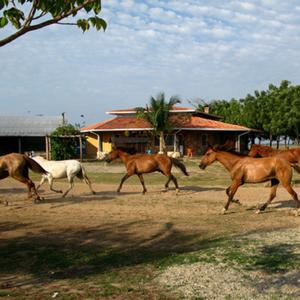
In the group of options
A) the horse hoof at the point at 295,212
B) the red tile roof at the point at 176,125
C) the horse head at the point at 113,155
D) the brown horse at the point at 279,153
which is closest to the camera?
the horse hoof at the point at 295,212

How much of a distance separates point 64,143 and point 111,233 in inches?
978

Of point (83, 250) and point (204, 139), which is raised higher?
point (204, 139)

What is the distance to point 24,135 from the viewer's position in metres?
40.8

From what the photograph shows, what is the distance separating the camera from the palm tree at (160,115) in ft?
116

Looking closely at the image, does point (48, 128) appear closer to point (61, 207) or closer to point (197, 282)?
point (61, 207)

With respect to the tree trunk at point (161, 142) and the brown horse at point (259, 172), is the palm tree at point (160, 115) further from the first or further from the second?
the brown horse at point (259, 172)

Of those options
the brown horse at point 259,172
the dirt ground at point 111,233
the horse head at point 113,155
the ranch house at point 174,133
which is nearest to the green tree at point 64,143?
the ranch house at point 174,133

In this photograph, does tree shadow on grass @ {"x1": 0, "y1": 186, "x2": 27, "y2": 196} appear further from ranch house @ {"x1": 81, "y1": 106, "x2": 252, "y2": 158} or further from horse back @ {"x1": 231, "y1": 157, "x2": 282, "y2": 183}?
ranch house @ {"x1": 81, "y1": 106, "x2": 252, "y2": 158}

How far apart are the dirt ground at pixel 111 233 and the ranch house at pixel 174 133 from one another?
21.6 meters

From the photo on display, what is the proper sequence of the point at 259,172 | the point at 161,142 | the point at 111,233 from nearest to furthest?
the point at 111,233 < the point at 259,172 < the point at 161,142

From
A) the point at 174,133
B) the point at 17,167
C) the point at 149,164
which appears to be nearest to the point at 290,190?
the point at 149,164

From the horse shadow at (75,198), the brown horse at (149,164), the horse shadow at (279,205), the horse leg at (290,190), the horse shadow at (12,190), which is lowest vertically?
the horse shadow at (279,205)

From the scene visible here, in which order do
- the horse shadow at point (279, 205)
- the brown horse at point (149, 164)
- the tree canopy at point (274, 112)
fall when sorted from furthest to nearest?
the tree canopy at point (274, 112), the brown horse at point (149, 164), the horse shadow at point (279, 205)

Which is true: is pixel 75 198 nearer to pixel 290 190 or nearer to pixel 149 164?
pixel 149 164
